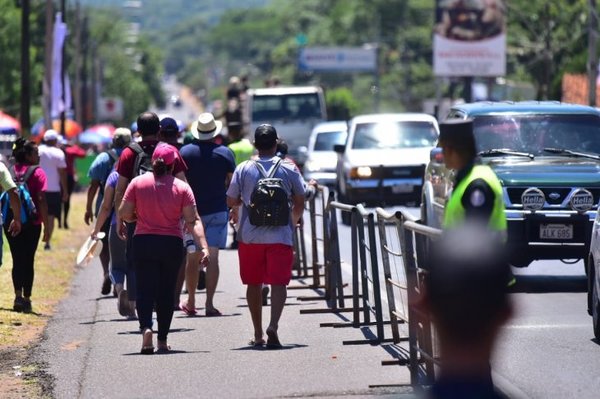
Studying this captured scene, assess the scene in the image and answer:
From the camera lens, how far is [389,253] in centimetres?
1140

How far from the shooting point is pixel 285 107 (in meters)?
50.8

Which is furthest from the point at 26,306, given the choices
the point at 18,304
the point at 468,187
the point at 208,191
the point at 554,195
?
the point at 468,187

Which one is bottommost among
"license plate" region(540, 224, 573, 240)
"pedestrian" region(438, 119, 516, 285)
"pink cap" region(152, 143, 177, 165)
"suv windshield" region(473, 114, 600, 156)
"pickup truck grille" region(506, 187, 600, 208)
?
"license plate" region(540, 224, 573, 240)

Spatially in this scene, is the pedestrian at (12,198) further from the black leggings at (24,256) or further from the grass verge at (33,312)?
the grass verge at (33,312)

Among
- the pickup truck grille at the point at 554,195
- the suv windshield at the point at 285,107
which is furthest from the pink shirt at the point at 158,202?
the suv windshield at the point at 285,107

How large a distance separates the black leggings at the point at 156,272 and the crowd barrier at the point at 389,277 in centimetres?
147

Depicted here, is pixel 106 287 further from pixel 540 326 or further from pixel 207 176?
Answer: pixel 540 326

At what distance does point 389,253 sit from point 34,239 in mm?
5487

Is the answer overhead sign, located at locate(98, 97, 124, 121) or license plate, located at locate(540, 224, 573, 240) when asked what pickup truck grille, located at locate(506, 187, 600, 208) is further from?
overhead sign, located at locate(98, 97, 124, 121)

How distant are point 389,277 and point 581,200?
15.9ft

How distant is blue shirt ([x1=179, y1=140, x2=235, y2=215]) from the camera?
584 inches


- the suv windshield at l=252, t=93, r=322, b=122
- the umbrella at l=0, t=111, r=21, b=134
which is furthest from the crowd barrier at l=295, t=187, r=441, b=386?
the umbrella at l=0, t=111, r=21, b=134

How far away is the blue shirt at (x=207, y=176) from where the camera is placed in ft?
48.6

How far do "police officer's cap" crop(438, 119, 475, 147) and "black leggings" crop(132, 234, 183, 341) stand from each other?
4471 mm
